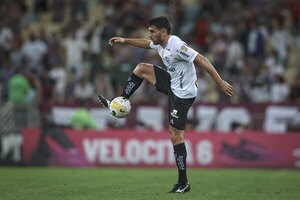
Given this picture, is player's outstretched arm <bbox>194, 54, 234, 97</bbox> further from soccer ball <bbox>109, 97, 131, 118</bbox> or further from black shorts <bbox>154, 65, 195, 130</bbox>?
soccer ball <bbox>109, 97, 131, 118</bbox>

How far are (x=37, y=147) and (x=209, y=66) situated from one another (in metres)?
10.0

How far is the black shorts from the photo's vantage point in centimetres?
1215

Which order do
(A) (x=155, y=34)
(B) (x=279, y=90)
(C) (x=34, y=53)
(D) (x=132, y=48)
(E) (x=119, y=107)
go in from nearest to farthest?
(A) (x=155, y=34)
(E) (x=119, y=107)
(B) (x=279, y=90)
(D) (x=132, y=48)
(C) (x=34, y=53)

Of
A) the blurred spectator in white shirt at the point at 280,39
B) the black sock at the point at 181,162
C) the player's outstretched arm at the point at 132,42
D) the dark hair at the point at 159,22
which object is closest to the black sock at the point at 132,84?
the player's outstretched arm at the point at 132,42

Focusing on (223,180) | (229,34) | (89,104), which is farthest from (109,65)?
(223,180)

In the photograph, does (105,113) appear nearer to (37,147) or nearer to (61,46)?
(37,147)

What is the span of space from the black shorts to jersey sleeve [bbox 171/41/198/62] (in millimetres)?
604

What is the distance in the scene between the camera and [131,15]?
85.3 ft

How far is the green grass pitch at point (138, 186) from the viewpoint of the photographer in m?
11.6

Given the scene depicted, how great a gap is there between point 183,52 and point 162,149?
29.0 ft

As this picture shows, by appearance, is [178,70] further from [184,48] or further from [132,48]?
[132,48]

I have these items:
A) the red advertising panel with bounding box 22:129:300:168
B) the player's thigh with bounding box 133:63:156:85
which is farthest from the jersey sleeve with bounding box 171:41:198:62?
the red advertising panel with bounding box 22:129:300:168

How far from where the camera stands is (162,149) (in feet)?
67.4

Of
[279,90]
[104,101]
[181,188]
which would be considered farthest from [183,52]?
[279,90]
